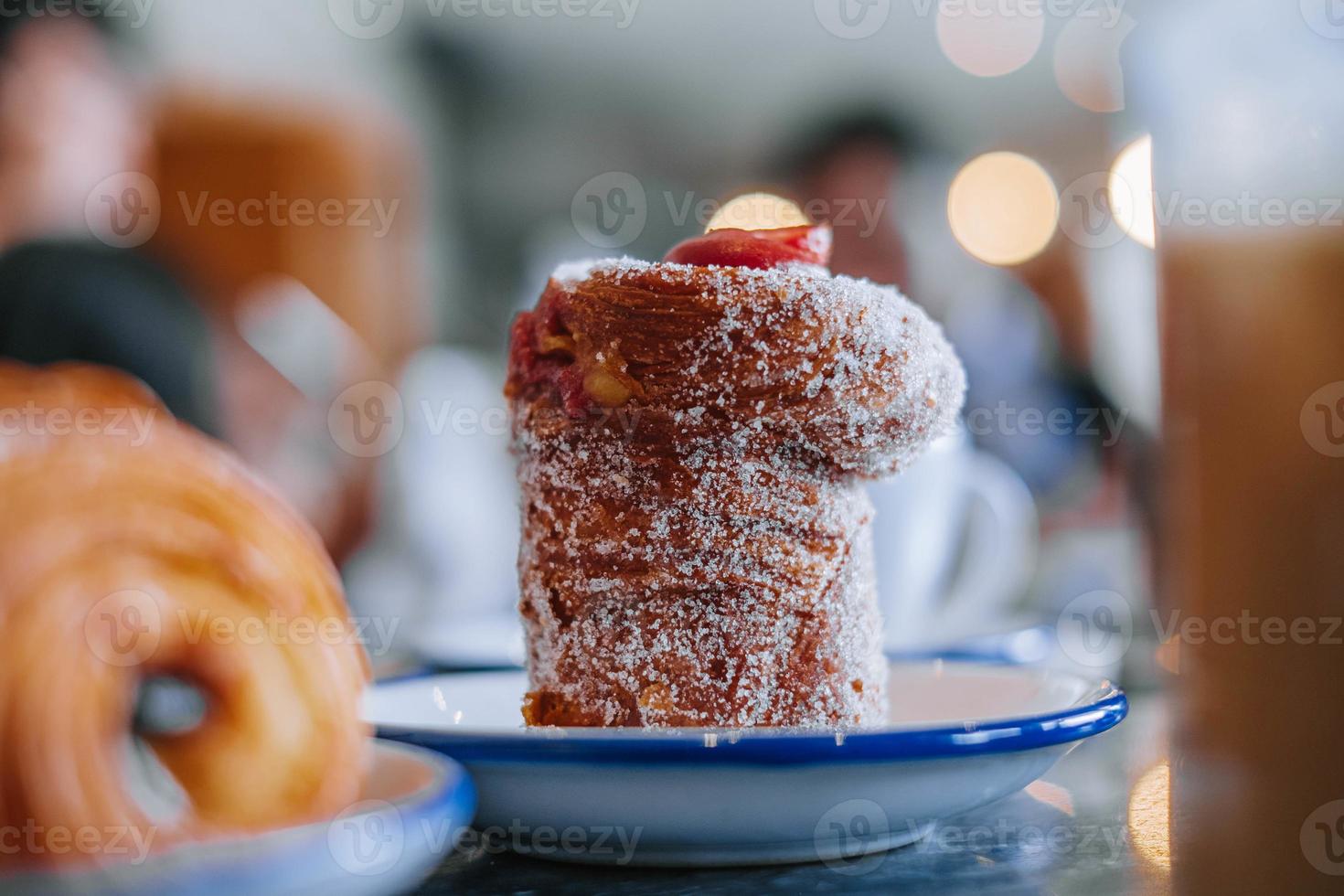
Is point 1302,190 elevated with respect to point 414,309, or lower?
lower

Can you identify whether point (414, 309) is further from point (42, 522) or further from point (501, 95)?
point (42, 522)

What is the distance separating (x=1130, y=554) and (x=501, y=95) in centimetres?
454

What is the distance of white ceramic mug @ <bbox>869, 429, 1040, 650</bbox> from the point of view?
1.47m

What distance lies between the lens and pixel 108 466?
1.31 ft

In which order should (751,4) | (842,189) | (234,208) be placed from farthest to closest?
(234,208) → (751,4) → (842,189)

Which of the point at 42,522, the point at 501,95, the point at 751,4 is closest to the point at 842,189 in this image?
the point at 751,4
